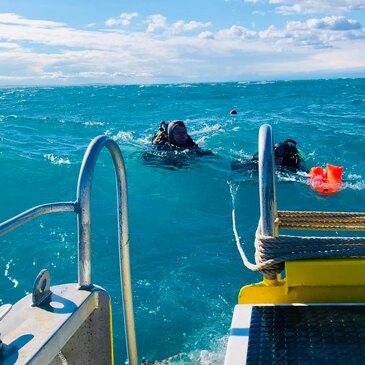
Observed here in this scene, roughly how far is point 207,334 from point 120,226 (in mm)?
2885

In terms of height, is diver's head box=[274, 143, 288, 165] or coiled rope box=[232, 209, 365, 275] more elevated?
coiled rope box=[232, 209, 365, 275]

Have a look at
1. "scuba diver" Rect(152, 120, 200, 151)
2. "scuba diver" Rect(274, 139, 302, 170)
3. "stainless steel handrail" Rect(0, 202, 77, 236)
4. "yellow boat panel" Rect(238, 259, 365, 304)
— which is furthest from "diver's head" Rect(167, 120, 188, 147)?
"stainless steel handrail" Rect(0, 202, 77, 236)

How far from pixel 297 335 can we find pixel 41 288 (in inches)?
40.1

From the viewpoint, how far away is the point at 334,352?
1.99 metres

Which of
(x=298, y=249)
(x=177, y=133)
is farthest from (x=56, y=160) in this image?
(x=298, y=249)

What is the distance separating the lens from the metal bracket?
200cm

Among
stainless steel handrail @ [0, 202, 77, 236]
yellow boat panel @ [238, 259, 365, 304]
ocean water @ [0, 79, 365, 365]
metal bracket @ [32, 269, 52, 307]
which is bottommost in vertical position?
ocean water @ [0, 79, 365, 365]

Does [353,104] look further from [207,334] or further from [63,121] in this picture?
[207,334]

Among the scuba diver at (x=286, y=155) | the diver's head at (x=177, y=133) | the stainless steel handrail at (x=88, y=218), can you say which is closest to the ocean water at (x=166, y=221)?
the scuba diver at (x=286, y=155)

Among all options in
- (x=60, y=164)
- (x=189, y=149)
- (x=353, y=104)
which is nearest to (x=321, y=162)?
(x=189, y=149)

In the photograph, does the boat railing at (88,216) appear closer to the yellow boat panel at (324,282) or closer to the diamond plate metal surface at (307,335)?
the diamond plate metal surface at (307,335)

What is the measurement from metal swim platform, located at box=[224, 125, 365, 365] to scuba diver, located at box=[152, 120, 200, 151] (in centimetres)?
884

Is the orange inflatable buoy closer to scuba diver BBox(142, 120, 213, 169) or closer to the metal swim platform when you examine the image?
scuba diver BBox(142, 120, 213, 169)

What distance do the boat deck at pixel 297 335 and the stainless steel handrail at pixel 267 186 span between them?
352 millimetres
